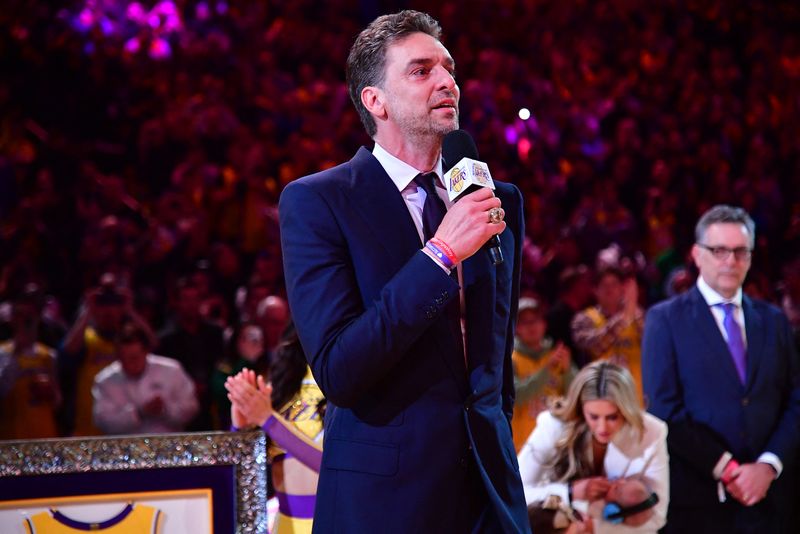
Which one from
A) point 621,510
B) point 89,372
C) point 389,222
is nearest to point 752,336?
point 621,510

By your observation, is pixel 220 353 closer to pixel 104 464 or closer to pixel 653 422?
pixel 653 422

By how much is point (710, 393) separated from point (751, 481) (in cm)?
33

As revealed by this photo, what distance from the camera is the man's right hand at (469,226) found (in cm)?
163

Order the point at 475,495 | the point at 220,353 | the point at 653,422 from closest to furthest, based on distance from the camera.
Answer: the point at 475,495 < the point at 653,422 < the point at 220,353

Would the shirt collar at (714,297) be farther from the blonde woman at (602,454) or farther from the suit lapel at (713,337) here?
the blonde woman at (602,454)

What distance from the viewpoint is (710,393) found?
3.72 m

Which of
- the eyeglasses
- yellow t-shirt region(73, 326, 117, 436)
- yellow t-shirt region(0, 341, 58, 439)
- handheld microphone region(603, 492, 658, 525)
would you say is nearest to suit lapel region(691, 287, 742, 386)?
the eyeglasses

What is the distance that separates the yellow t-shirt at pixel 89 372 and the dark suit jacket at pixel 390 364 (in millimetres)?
3905

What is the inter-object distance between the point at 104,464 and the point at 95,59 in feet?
22.7

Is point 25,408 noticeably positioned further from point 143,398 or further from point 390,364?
point 390,364

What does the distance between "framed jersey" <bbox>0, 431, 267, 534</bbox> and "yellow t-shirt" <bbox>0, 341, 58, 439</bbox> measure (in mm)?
3211

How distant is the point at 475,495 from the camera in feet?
5.74

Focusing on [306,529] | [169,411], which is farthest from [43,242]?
[306,529]

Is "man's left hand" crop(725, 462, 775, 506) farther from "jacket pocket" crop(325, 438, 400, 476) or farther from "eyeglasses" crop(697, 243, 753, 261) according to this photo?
"jacket pocket" crop(325, 438, 400, 476)
